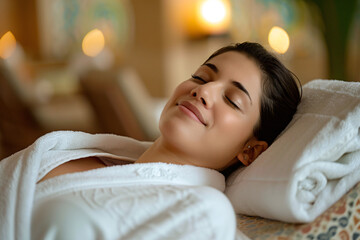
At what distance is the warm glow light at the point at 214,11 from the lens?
5.93 meters

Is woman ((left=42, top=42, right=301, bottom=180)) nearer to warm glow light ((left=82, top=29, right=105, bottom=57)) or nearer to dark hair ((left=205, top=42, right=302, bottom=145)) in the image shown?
dark hair ((left=205, top=42, right=302, bottom=145))

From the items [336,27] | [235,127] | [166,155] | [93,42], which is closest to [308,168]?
[235,127]

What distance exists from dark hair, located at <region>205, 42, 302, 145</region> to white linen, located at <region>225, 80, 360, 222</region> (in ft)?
0.28

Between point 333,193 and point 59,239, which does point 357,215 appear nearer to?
point 333,193

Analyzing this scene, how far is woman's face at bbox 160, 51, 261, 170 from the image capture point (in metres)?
1.00

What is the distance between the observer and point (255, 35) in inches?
232

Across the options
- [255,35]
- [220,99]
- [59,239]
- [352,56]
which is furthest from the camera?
[255,35]

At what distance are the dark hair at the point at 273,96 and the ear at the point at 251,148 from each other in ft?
0.06

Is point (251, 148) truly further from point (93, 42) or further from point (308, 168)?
point (93, 42)

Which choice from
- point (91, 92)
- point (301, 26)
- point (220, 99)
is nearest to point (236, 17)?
point (301, 26)

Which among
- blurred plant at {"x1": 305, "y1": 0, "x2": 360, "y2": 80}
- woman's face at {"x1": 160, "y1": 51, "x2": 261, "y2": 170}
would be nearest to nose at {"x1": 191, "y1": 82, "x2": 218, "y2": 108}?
woman's face at {"x1": 160, "y1": 51, "x2": 261, "y2": 170}

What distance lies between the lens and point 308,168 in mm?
844

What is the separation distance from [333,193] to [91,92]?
2157 millimetres

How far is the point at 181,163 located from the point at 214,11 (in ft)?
17.0
